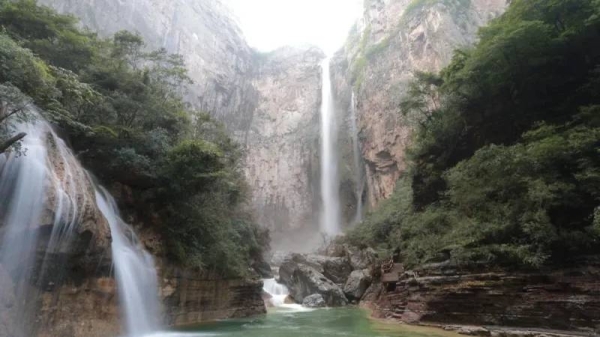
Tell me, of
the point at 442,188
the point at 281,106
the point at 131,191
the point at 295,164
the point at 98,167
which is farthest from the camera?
the point at 281,106

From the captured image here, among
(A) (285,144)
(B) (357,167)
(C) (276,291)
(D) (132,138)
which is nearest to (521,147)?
(D) (132,138)

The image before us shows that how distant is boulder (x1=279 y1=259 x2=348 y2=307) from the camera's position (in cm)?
2297

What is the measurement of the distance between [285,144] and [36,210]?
132ft

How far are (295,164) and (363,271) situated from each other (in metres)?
24.3

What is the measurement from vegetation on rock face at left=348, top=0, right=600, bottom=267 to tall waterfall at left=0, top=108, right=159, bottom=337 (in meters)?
10.5

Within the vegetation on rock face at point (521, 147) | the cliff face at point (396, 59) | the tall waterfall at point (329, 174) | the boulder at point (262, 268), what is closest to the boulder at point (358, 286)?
the boulder at point (262, 268)

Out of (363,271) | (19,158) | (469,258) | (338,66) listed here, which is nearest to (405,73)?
(338,66)

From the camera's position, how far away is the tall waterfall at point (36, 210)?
7.89m

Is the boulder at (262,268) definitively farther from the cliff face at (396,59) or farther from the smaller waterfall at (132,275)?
the smaller waterfall at (132,275)

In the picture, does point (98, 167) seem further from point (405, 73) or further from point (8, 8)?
point (405, 73)

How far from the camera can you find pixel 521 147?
444 inches

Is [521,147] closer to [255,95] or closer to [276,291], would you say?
[276,291]

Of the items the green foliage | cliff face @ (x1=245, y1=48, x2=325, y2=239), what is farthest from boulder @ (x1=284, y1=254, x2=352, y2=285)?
the green foliage

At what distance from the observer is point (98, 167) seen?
1250 centimetres
